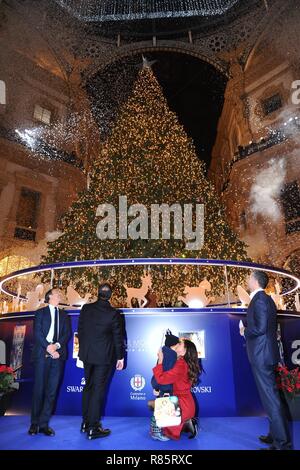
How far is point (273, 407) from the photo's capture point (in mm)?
3740

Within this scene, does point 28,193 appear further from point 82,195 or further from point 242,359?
point 242,359

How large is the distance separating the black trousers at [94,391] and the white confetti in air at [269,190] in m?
17.9

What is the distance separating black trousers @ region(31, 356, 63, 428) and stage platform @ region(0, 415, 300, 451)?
0.23 meters

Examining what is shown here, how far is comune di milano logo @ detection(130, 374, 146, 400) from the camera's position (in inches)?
228

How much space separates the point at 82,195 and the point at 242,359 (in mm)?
11230

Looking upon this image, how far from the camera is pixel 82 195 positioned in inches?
606

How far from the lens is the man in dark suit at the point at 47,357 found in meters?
4.55

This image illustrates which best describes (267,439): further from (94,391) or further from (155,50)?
(155,50)

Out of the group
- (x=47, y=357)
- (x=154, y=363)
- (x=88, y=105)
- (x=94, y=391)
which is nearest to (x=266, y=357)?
(x=94, y=391)

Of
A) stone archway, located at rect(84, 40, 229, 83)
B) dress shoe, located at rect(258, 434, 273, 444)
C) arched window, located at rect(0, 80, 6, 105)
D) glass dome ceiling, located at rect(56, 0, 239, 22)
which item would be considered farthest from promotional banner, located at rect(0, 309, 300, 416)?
glass dome ceiling, located at rect(56, 0, 239, 22)

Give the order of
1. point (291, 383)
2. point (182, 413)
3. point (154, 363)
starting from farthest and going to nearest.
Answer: point (154, 363), point (291, 383), point (182, 413)

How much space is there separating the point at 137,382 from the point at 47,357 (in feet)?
6.08
